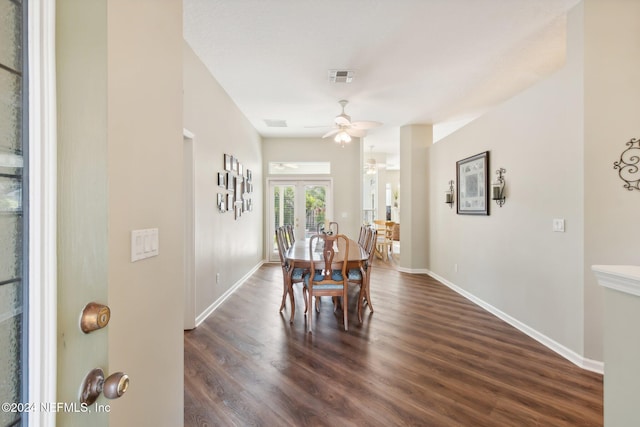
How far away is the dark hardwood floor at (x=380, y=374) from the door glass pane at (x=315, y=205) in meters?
3.33

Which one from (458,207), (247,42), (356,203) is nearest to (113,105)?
(247,42)

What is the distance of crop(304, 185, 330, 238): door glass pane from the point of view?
21.2ft

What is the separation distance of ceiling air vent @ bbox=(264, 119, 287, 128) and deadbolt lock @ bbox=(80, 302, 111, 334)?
4883 millimetres

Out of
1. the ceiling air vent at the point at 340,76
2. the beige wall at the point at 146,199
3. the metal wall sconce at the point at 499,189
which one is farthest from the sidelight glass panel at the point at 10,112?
the metal wall sconce at the point at 499,189

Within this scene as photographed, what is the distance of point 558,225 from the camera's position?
241 cm

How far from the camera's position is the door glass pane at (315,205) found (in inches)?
255

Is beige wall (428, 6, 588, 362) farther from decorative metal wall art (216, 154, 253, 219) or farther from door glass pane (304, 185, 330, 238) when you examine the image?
decorative metal wall art (216, 154, 253, 219)

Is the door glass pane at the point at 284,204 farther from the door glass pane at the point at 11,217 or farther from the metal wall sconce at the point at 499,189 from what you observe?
the door glass pane at the point at 11,217

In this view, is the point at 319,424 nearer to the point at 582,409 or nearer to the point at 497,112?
the point at 582,409

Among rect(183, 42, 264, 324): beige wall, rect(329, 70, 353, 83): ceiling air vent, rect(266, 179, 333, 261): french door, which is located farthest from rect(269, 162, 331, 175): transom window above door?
rect(329, 70, 353, 83): ceiling air vent

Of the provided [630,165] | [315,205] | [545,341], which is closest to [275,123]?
[315,205]

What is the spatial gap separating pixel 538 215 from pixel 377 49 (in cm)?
226

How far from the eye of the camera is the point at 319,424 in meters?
1.63

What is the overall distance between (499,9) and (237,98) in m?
3.23
